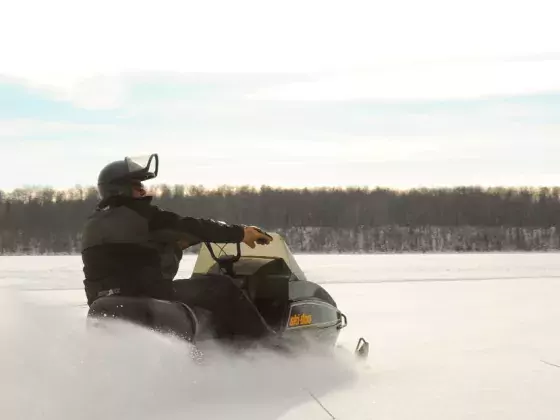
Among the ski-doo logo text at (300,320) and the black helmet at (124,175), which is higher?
the black helmet at (124,175)

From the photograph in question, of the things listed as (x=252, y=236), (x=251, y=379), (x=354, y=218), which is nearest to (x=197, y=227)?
(x=252, y=236)

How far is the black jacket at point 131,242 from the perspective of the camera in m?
3.62

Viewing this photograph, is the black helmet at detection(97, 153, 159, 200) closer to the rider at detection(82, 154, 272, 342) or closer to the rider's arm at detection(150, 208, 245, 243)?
the rider at detection(82, 154, 272, 342)

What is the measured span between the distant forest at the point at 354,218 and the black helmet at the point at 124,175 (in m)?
45.8

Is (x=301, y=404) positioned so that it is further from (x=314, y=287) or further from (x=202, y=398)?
(x=314, y=287)

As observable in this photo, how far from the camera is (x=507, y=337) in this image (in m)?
6.28

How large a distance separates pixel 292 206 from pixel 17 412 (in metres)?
65.6

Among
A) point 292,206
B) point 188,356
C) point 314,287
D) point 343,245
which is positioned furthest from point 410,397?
point 292,206

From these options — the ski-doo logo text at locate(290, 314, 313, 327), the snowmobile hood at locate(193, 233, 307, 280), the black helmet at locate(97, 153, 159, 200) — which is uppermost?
the black helmet at locate(97, 153, 159, 200)

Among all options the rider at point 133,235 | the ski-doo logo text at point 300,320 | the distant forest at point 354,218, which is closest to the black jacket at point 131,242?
the rider at point 133,235

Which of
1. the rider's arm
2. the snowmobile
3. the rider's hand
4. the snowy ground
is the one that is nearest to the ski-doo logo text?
the snowmobile

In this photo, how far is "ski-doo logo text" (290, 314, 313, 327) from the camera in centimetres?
435

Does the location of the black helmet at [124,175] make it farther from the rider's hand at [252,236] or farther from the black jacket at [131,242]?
the rider's hand at [252,236]

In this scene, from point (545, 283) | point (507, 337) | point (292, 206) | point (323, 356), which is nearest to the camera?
point (323, 356)
